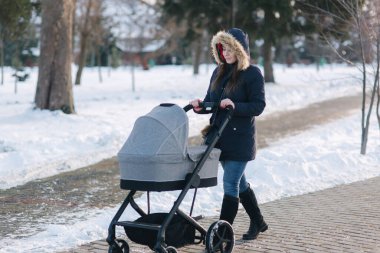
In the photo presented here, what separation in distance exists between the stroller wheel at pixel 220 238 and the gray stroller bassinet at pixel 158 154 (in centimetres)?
51

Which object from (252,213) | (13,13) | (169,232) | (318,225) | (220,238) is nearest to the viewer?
(169,232)

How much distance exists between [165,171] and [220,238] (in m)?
0.91

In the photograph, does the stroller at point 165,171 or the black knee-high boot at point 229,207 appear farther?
the black knee-high boot at point 229,207

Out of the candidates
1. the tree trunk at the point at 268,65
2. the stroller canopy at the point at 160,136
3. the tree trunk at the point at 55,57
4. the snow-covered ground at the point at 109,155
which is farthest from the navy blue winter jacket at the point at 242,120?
the tree trunk at the point at 268,65

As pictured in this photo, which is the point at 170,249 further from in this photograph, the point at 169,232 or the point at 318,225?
the point at 318,225

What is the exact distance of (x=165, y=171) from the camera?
5.30 metres

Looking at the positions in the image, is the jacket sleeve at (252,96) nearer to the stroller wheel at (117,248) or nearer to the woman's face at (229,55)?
the woman's face at (229,55)

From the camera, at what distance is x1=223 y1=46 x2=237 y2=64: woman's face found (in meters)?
6.04

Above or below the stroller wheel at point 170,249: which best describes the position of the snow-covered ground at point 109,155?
below

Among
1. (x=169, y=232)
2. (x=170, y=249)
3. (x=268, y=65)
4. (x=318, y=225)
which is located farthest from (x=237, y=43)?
(x=268, y=65)

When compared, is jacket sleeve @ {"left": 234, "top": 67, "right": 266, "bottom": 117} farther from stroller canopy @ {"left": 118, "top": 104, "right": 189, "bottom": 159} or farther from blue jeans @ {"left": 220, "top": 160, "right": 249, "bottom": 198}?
stroller canopy @ {"left": 118, "top": 104, "right": 189, "bottom": 159}

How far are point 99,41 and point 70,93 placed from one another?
92.5 feet

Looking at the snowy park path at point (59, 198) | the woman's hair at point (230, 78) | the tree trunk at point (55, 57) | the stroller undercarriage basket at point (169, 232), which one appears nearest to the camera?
the stroller undercarriage basket at point (169, 232)

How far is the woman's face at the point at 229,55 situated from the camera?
19.8 ft
